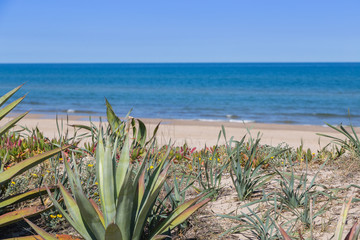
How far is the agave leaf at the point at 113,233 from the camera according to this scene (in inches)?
88.1

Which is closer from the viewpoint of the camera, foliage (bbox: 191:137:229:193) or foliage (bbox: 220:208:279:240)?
foliage (bbox: 220:208:279:240)

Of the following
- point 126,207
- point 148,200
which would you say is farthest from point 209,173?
point 126,207

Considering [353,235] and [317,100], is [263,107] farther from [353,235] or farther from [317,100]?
[353,235]

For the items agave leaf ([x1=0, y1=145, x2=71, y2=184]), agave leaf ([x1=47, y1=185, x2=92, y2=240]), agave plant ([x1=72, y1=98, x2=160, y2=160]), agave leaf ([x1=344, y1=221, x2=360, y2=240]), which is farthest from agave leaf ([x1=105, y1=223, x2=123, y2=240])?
agave plant ([x1=72, y1=98, x2=160, y2=160])

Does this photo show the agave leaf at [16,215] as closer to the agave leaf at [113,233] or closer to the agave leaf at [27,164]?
the agave leaf at [27,164]

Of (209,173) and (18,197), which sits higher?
(18,197)

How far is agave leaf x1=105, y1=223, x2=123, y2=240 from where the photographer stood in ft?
7.34

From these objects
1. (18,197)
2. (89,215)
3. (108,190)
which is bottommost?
(18,197)

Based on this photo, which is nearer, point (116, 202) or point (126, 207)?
point (126, 207)

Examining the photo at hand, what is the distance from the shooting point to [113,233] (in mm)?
2293

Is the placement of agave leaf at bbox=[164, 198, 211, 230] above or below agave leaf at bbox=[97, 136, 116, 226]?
below

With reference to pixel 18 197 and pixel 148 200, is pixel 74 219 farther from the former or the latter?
pixel 18 197

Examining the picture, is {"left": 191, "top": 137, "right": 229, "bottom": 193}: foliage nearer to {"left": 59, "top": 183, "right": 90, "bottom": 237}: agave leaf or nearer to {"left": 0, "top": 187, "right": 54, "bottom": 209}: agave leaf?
{"left": 59, "top": 183, "right": 90, "bottom": 237}: agave leaf

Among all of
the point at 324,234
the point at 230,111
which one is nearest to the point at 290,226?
the point at 324,234
